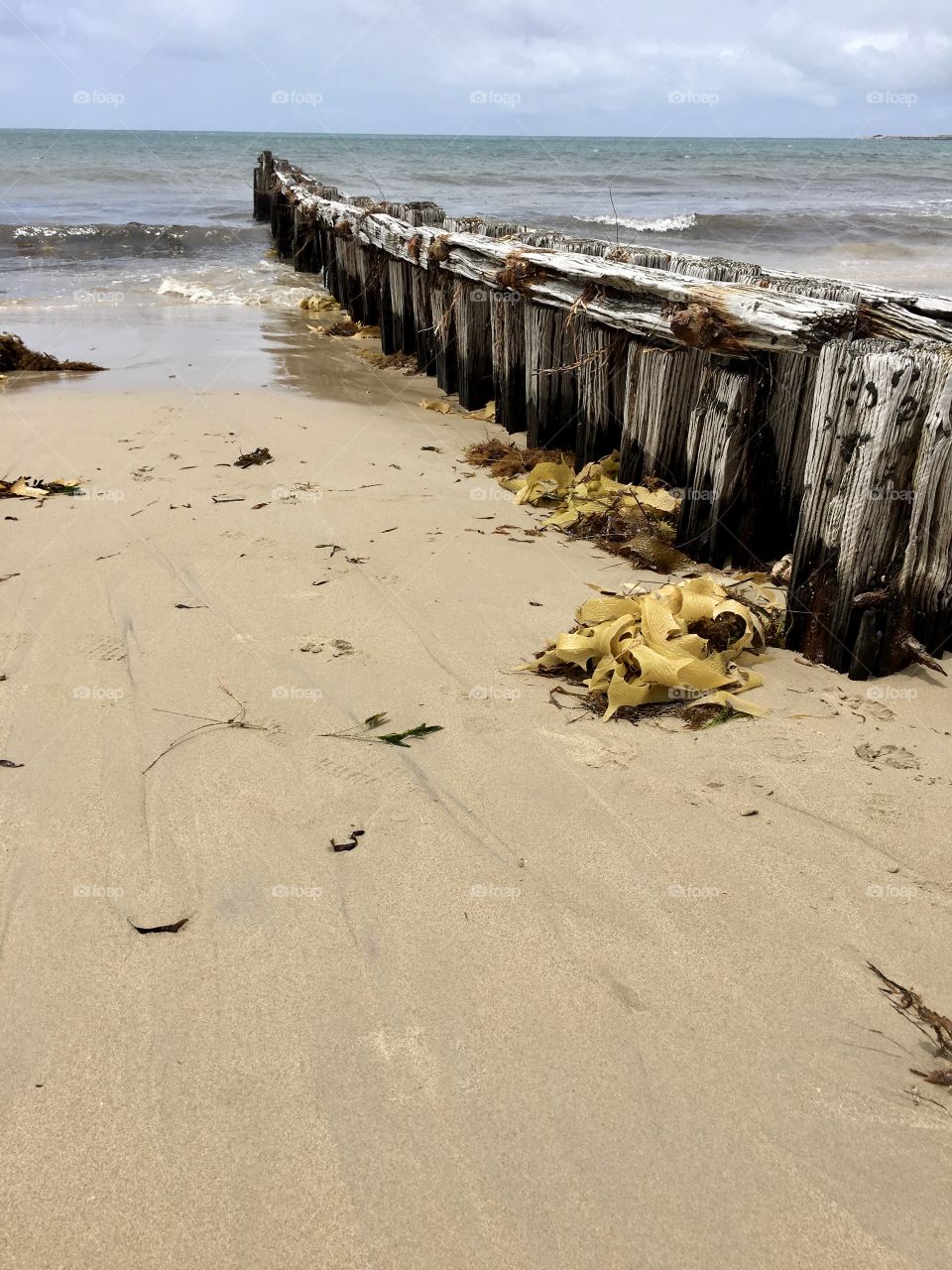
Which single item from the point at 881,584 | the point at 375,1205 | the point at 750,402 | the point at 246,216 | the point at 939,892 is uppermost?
the point at 246,216

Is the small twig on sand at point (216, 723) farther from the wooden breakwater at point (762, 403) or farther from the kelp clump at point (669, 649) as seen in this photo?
the wooden breakwater at point (762, 403)

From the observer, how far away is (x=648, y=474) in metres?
5.14

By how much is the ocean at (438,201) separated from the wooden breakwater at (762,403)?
3990 mm

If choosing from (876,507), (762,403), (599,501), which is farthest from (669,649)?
(599,501)

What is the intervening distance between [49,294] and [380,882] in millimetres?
13244

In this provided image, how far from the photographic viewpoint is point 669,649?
11.2 feet

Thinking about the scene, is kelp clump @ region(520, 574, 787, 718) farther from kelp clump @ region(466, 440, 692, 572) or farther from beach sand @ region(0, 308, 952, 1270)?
kelp clump @ region(466, 440, 692, 572)

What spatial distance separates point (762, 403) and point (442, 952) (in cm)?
290

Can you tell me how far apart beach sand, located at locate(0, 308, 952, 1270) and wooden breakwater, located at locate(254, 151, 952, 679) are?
395mm

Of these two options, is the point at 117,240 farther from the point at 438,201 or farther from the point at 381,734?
the point at 381,734

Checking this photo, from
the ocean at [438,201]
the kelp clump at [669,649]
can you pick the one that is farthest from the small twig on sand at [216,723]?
the ocean at [438,201]

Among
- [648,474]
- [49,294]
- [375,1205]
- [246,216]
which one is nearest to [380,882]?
[375,1205]

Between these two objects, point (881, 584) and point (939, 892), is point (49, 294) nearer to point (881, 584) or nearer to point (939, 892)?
point (881, 584)

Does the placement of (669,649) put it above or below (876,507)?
below
